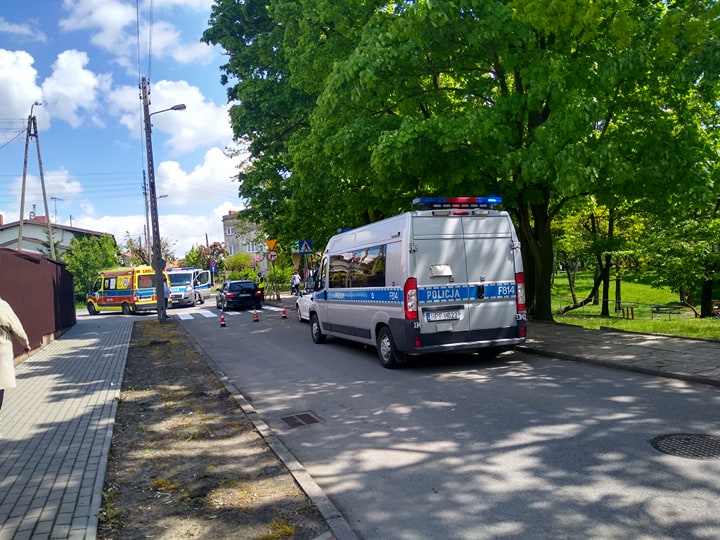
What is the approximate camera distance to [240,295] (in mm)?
27844

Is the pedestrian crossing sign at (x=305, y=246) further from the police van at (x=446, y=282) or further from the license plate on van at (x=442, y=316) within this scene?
the license plate on van at (x=442, y=316)

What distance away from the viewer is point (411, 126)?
10812 millimetres

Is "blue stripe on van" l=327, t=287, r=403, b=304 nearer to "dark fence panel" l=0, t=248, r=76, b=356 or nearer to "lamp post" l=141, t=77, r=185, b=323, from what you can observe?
"dark fence panel" l=0, t=248, r=76, b=356

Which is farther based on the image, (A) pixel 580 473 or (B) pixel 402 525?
(A) pixel 580 473

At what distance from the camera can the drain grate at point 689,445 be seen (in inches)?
181

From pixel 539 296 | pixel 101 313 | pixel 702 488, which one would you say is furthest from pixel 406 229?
pixel 101 313

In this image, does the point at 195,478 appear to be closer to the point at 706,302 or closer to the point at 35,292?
the point at 35,292

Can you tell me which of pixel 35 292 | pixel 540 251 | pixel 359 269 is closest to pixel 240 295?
pixel 35 292

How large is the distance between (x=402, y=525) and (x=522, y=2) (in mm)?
8230

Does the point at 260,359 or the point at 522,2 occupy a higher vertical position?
the point at 522,2

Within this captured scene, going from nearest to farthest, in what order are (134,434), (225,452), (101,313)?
(225,452) → (134,434) → (101,313)

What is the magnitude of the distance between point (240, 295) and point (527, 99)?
19.9 metres

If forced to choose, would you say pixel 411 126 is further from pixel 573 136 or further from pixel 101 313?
pixel 101 313

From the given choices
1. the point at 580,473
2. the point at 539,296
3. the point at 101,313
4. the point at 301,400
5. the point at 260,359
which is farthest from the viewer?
the point at 101,313
